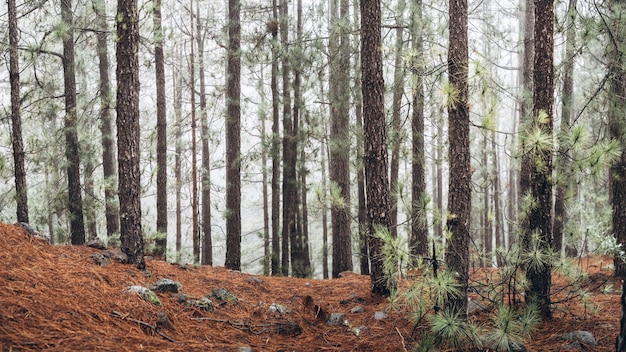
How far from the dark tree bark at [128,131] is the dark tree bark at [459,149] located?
388 centimetres

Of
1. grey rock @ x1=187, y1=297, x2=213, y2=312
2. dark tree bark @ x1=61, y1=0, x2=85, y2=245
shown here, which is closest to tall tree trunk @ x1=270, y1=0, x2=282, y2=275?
dark tree bark @ x1=61, y1=0, x2=85, y2=245

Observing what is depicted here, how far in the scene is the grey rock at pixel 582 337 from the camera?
3889mm

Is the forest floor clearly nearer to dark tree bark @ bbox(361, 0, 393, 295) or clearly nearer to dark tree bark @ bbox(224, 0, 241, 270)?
dark tree bark @ bbox(361, 0, 393, 295)

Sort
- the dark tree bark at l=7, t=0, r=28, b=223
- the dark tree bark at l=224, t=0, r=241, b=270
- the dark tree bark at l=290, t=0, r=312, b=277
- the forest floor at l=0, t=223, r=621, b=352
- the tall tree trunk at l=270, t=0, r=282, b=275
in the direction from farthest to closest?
the dark tree bark at l=290, t=0, r=312, b=277 → the tall tree trunk at l=270, t=0, r=282, b=275 → the dark tree bark at l=224, t=0, r=241, b=270 → the dark tree bark at l=7, t=0, r=28, b=223 → the forest floor at l=0, t=223, r=621, b=352

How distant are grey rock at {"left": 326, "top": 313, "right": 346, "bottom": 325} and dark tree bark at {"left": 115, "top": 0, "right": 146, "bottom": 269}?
2.52 metres

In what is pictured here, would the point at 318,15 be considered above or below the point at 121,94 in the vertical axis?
above

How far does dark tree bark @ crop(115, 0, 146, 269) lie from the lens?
18.3 feet

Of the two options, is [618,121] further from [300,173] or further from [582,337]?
[300,173]

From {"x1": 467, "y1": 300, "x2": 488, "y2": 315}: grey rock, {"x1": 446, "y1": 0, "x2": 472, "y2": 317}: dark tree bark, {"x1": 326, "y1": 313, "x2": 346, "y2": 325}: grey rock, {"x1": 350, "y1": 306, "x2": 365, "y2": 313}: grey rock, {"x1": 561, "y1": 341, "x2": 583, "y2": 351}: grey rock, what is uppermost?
{"x1": 446, "y1": 0, "x2": 472, "y2": 317}: dark tree bark

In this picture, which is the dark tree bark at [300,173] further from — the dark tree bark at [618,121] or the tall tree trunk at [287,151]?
the dark tree bark at [618,121]

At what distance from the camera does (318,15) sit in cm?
1148

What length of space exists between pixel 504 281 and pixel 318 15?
29.4 feet

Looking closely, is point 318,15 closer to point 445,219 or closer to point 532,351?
point 445,219

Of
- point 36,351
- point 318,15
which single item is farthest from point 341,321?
point 318,15
